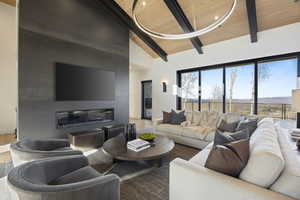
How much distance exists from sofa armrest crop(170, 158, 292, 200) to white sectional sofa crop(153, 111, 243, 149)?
2.21 metres

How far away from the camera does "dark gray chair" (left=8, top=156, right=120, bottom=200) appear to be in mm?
1002

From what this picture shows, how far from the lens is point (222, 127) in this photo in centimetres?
353

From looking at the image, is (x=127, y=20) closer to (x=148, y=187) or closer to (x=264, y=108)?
(x=148, y=187)

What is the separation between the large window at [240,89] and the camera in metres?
4.70

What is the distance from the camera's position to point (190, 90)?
6262mm

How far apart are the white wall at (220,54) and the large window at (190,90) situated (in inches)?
15.6

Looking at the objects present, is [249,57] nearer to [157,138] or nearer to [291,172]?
[157,138]

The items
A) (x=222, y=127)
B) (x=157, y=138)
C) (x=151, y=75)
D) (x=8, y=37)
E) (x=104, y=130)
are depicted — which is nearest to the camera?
A: (x=157, y=138)

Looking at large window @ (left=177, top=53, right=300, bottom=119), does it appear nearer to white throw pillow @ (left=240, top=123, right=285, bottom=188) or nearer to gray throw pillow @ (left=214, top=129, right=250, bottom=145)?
gray throw pillow @ (left=214, top=129, right=250, bottom=145)

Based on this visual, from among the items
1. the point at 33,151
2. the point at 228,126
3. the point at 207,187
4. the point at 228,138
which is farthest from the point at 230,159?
the point at 228,126

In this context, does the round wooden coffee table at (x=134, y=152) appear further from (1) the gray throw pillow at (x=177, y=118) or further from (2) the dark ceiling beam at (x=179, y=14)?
(2) the dark ceiling beam at (x=179, y=14)

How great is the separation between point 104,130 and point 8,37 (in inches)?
168

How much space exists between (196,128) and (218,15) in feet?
10.5

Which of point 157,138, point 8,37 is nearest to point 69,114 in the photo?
point 157,138
